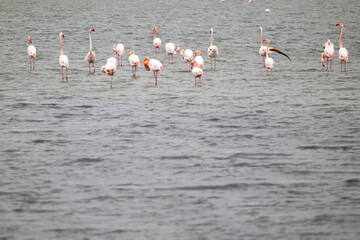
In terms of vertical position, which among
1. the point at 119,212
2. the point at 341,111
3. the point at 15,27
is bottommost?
the point at 119,212

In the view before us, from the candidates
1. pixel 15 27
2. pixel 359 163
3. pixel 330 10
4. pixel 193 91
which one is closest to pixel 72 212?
pixel 359 163

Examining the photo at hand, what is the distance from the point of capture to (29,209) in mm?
8070

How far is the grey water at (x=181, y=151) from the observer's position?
7.70 meters

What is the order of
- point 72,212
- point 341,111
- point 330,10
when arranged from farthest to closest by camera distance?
1. point 330,10
2. point 341,111
3. point 72,212

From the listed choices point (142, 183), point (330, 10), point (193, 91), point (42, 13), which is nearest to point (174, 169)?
point (142, 183)

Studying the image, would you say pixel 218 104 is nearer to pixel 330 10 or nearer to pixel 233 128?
pixel 233 128

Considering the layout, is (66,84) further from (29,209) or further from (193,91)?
(29,209)

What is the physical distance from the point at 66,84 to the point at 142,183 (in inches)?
331

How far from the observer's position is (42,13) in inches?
1718

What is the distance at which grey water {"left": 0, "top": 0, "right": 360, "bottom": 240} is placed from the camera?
770 cm

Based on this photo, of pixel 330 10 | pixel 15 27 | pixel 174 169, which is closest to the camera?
pixel 174 169

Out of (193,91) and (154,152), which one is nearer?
(154,152)

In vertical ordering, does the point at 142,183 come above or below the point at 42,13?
below

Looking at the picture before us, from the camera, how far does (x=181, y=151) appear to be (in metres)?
10.6
